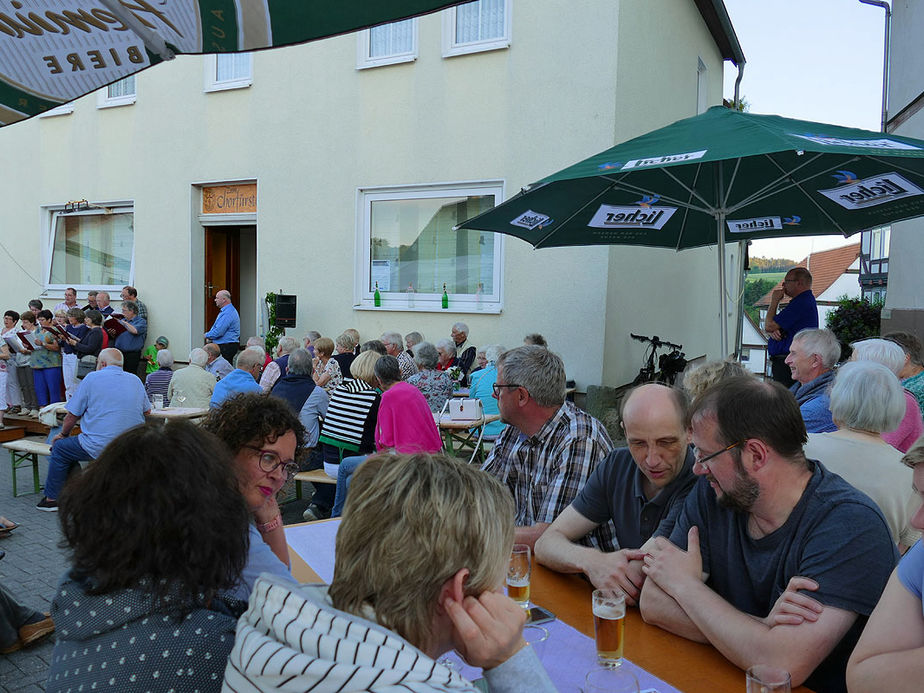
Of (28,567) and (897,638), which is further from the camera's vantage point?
(28,567)

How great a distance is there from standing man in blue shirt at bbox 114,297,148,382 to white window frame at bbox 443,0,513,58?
6.69m

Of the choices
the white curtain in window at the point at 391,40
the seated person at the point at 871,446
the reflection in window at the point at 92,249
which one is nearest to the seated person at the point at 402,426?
the seated person at the point at 871,446

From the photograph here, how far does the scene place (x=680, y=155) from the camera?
158 inches

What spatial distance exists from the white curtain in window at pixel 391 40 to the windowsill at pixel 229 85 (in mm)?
2268

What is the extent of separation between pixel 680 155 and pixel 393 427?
2.79 m

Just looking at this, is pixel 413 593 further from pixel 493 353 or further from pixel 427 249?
pixel 427 249

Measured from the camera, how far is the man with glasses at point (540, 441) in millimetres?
3322

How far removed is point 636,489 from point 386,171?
8400mm

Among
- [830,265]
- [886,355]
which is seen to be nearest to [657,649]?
[886,355]

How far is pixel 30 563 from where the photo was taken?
517 cm

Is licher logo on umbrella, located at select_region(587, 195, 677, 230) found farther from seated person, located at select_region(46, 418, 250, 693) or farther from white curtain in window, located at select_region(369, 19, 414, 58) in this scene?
white curtain in window, located at select_region(369, 19, 414, 58)

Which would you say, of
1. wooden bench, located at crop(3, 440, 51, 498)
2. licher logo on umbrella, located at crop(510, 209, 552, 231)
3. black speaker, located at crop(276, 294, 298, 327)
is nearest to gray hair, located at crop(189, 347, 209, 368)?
wooden bench, located at crop(3, 440, 51, 498)

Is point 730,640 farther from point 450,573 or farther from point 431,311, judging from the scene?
point 431,311

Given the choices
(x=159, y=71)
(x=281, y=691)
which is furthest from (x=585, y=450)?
(x=159, y=71)
